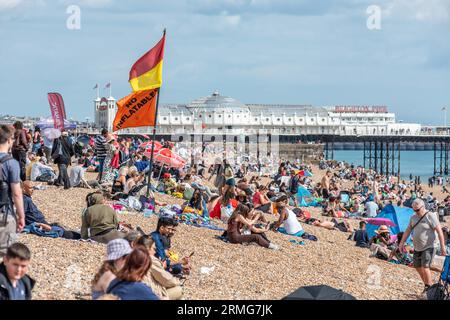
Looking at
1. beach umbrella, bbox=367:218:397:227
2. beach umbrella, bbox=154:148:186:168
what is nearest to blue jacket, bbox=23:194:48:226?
beach umbrella, bbox=367:218:397:227

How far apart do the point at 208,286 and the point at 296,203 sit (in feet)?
38.0

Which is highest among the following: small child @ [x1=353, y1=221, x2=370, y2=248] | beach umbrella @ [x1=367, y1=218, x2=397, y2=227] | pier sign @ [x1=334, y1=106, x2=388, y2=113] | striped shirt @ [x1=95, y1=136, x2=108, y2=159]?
pier sign @ [x1=334, y1=106, x2=388, y2=113]

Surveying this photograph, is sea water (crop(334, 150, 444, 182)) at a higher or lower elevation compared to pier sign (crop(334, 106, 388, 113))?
lower

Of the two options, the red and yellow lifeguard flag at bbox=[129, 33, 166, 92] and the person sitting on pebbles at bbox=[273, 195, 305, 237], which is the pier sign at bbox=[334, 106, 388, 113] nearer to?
the person sitting on pebbles at bbox=[273, 195, 305, 237]

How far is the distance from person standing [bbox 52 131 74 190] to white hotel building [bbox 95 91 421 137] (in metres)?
68.7

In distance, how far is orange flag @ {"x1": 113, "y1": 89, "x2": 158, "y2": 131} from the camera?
12.9m

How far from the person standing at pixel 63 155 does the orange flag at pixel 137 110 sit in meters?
1.85

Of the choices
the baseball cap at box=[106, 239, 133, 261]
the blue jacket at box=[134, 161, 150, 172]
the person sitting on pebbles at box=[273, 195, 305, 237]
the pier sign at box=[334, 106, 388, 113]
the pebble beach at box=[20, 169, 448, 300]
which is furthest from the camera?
the pier sign at box=[334, 106, 388, 113]

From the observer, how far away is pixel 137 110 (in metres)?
13.0

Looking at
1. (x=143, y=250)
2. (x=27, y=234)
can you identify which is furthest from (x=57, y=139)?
(x=143, y=250)

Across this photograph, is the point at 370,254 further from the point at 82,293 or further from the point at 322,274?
the point at 82,293

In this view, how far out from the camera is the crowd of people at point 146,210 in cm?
562

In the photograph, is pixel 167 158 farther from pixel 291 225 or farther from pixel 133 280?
pixel 133 280
